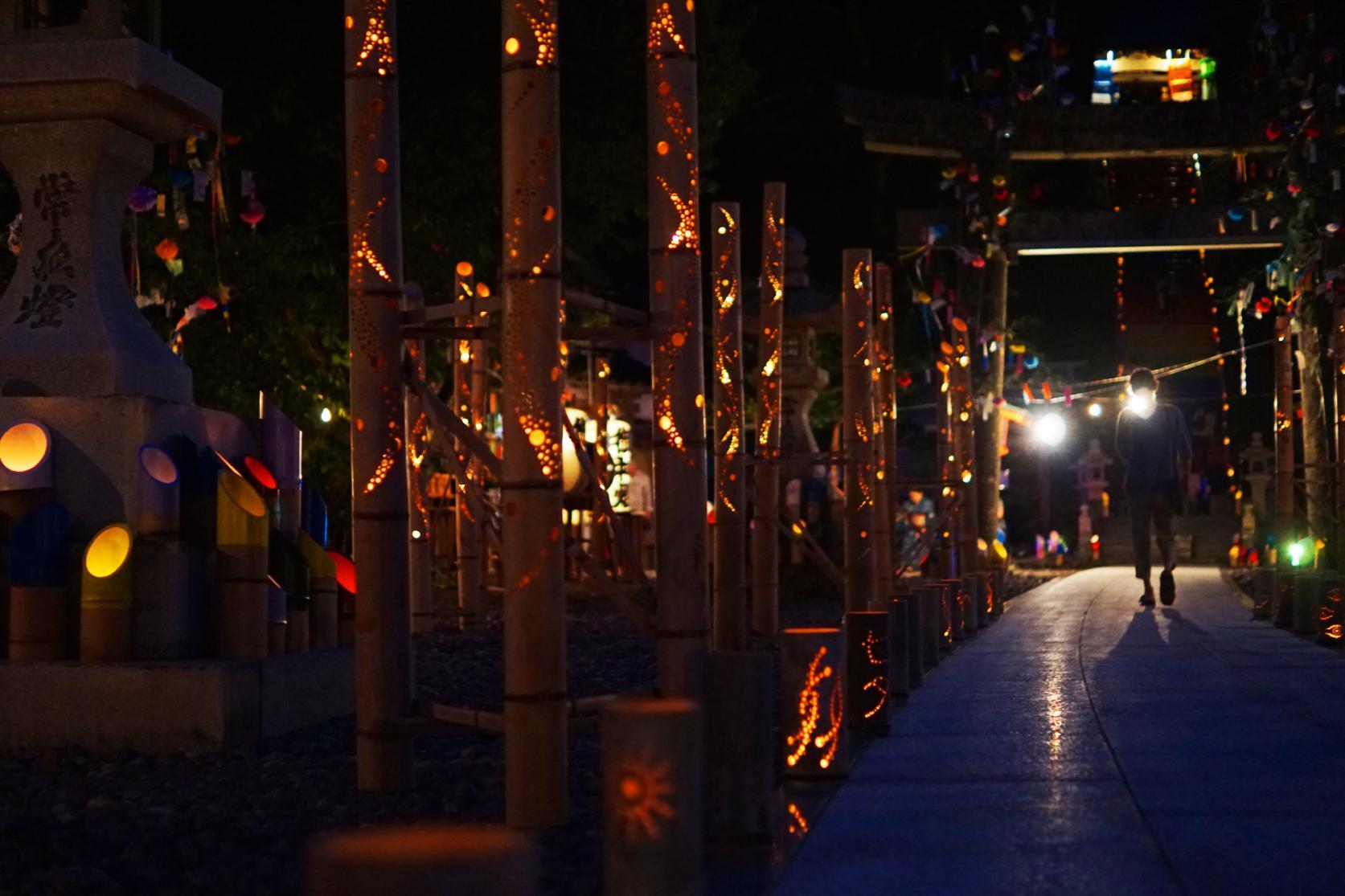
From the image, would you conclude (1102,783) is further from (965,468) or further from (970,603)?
(965,468)

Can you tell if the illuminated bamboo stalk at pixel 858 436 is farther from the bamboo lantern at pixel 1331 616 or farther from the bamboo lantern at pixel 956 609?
the bamboo lantern at pixel 1331 616

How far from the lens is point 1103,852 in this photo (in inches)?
199

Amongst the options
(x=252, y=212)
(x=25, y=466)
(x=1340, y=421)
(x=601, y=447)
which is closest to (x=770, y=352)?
(x=252, y=212)

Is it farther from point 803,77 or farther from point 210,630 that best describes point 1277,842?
point 803,77

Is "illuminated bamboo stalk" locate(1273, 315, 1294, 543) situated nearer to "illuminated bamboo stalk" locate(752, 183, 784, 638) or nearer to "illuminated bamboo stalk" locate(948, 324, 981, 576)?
"illuminated bamboo stalk" locate(948, 324, 981, 576)

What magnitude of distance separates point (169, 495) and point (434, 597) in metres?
11.2

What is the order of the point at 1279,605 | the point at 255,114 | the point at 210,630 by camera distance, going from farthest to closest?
the point at 255,114 → the point at 1279,605 → the point at 210,630

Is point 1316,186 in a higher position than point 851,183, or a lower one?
lower

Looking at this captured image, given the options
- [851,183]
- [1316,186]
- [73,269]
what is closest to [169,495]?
[73,269]

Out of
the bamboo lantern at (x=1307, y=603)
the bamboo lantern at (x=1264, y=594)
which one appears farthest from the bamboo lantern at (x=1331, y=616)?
the bamboo lantern at (x=1264, y=594)

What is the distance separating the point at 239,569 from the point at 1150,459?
879cm

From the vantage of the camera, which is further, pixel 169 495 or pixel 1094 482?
pixel 1094 482

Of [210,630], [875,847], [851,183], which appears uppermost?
[851,183]

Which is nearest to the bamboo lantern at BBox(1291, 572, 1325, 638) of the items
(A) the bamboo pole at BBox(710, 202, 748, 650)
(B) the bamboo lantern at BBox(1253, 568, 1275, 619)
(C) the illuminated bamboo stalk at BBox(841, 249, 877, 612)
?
(B) the bamboo lantern at BBox(1253, 568, 1275, 619)
